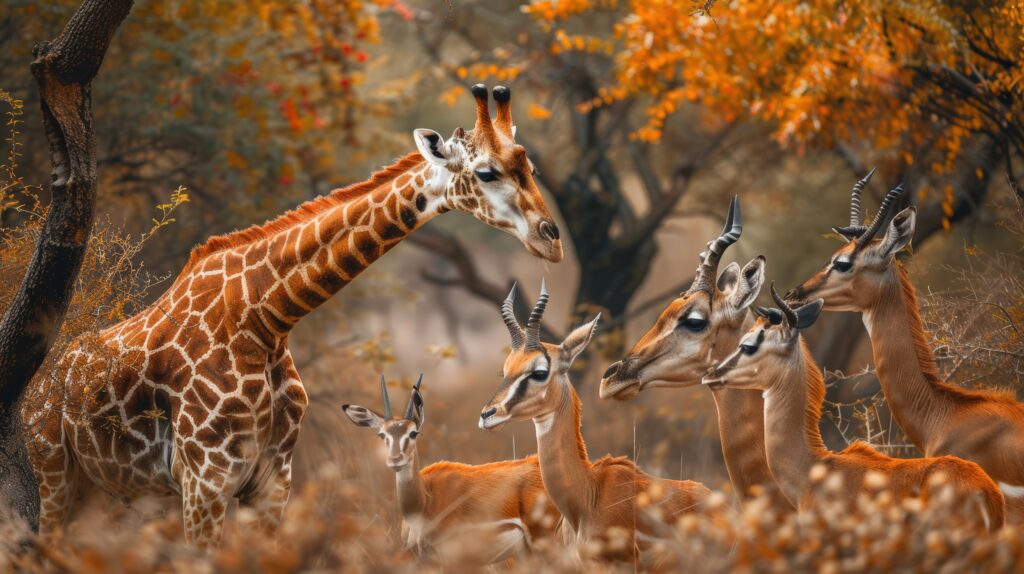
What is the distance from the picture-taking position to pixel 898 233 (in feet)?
26.4

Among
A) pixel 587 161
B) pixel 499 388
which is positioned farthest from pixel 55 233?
pixel 587 161

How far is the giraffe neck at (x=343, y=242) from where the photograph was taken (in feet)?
24.1

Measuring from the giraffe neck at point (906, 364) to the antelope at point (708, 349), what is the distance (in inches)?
33.9

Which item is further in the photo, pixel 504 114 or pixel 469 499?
pixel 469 499

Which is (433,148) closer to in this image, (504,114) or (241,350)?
(504,114)

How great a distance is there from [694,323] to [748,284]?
1.35 ft

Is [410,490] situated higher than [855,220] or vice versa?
[855,220]

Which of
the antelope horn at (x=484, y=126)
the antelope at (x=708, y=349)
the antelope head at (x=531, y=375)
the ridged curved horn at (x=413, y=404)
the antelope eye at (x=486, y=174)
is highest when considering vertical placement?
the antelope horn at (x=484, y=126)

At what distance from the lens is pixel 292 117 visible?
15023 mm

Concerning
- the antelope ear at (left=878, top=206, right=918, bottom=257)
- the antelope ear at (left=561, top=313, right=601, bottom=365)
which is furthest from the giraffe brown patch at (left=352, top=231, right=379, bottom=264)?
the antelope ear at (left=878, top=206, right=918, bottom=257)

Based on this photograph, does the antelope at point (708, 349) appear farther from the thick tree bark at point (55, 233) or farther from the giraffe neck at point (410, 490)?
the thick tree bark at point (55, 233)

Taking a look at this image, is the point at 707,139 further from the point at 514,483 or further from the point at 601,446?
the point at 514,483

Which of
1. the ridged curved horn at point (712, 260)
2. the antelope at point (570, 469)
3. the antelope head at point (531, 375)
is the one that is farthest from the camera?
the ridged curved horn at point (712, 260)

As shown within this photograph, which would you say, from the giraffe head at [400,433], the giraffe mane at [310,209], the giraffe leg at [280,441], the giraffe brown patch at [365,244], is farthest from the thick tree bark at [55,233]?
the giraffe head at [400,433]
